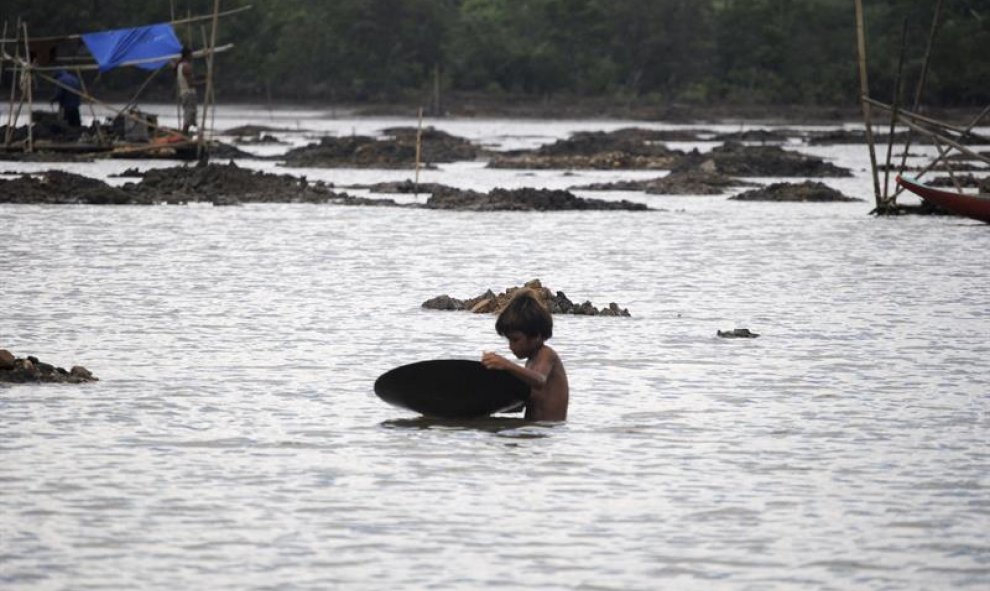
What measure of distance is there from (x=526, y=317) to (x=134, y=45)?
97.7 feet

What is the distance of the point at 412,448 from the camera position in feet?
32.2

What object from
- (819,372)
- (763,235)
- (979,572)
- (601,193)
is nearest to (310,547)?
(979,572)

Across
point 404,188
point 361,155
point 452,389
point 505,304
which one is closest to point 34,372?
point 452,389

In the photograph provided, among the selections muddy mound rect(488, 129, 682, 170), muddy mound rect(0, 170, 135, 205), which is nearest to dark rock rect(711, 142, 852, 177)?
muddy mound rect(488, 129, 682, 170)

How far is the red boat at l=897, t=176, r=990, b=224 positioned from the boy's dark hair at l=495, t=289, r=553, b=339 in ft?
59.1

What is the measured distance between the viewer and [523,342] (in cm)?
1016

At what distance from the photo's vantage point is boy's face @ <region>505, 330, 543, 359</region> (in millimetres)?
10133

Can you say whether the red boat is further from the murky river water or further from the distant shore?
the distant shore

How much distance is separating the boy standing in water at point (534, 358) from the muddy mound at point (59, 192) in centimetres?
2115

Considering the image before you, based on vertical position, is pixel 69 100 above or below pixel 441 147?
above

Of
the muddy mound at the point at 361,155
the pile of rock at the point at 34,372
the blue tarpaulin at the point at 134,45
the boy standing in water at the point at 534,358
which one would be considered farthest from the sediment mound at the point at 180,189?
the boy standing in water at the point at 534,358

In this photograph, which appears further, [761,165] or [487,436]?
[761,165]

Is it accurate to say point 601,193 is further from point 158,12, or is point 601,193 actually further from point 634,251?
point 158,12

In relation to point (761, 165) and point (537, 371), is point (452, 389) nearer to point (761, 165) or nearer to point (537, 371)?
point (537, 371)
